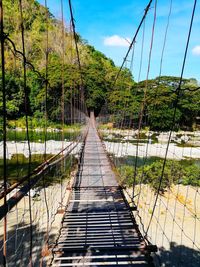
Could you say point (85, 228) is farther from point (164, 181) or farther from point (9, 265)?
point (164, 181)

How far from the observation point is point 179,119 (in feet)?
36.9

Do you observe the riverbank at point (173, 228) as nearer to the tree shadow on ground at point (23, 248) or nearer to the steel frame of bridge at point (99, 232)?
the steel frame of bridge at point (99, 232)

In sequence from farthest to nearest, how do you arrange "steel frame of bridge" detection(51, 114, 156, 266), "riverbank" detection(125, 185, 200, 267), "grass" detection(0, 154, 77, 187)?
"grass" detection(0, 154, 77, 187)
"riverbank" detection(125, 185, 200, 267)
"steel frame of bridge" detection(51, 114, 156, 266)

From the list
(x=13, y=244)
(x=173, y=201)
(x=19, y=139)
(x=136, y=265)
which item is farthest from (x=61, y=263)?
(x=19, y=139)

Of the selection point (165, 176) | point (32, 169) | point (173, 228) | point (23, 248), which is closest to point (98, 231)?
point (23, 248)

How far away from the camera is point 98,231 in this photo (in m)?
1.87

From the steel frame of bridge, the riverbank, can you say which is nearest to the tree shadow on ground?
the steel frame of bridge

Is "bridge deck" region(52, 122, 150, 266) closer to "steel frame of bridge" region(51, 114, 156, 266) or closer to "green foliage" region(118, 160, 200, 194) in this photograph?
"steel frame of bridge" region(51, 114, 156, 266)

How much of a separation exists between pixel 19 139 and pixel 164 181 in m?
8.62

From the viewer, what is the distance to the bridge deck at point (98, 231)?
1.52 m

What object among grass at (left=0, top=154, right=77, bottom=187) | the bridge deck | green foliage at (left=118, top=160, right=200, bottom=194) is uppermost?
the bridge deck

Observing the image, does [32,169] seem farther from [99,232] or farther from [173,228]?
[99,232]

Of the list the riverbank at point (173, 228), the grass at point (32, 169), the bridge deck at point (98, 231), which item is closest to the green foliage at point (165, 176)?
the riverbank at point (173, 228)

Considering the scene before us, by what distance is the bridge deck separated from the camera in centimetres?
152
